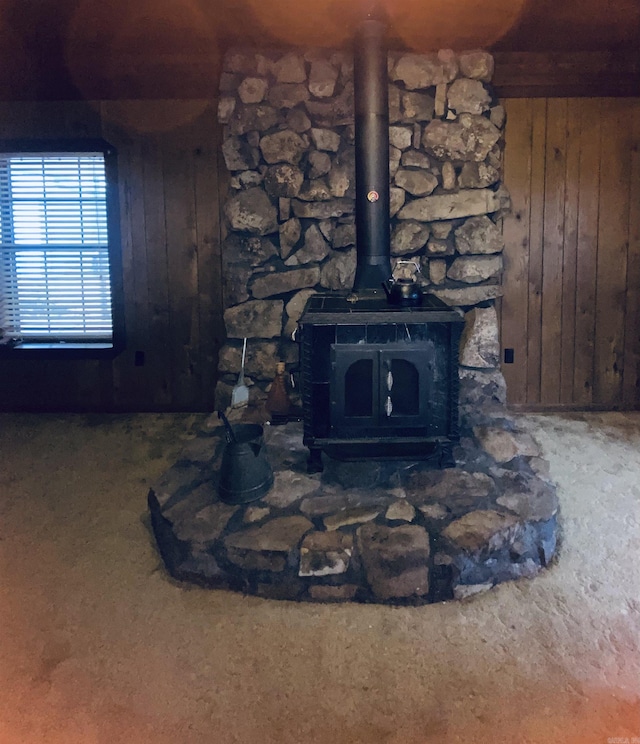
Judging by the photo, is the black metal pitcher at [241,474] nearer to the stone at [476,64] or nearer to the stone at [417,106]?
the stone at [417,106]

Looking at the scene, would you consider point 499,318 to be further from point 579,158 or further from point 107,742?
point 107,742

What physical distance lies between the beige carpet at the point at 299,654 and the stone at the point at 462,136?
74.5 inches

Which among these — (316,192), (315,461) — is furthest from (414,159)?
(315,461)

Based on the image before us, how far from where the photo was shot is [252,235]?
338 cm

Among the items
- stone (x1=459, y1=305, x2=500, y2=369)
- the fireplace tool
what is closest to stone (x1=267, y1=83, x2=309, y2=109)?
stone (x1=459, y1=305, x2=500, y2=369)

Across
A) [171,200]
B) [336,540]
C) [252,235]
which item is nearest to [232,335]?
[252,235]

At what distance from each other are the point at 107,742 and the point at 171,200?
2996 millimetres

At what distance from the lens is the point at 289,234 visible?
3.36 m

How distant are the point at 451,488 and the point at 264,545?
2.55ft

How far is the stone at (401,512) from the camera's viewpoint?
7.17 feet

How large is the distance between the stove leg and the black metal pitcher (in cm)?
24

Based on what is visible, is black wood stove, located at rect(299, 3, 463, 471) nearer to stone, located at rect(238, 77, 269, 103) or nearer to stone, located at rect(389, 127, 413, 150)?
stone, located at rect(389, 127, 413, 150)

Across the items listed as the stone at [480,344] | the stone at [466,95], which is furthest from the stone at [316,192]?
the stone at [480,344]

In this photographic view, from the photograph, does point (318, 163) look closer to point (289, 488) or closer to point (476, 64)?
point (476, 64)
